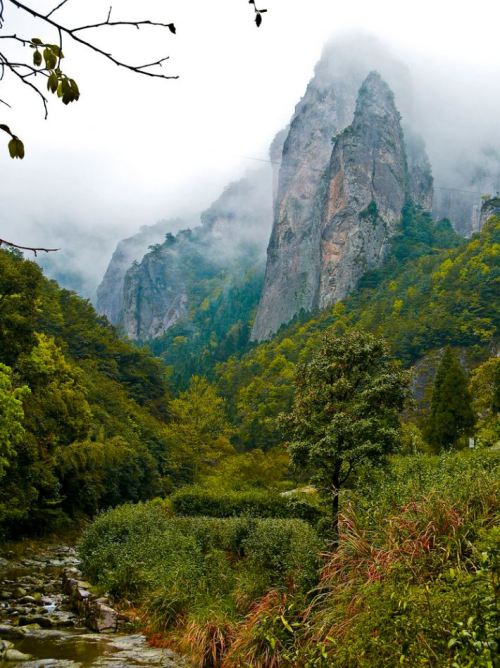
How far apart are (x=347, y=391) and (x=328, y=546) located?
17.5 feet

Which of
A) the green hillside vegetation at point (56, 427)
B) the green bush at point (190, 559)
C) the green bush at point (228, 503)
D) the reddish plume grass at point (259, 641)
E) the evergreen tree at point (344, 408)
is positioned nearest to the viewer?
the reddish plume grass at point (259, 641)

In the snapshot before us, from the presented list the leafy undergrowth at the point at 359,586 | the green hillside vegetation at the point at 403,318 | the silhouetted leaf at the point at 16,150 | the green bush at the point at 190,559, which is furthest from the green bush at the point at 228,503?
the silhouetted leaf at the point at 16,150

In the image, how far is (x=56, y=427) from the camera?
29484mm

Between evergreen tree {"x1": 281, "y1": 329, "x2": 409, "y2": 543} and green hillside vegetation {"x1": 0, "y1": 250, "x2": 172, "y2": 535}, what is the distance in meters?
9.07

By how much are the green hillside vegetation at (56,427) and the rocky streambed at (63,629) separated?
369 centimetres

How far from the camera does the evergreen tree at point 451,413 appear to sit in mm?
40000

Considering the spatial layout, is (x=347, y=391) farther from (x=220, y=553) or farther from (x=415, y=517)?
(x=415, y=517)

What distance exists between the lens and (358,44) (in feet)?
515

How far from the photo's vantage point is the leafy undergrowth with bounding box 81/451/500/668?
5.02 metres

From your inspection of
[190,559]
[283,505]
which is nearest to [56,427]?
→ [283,505]

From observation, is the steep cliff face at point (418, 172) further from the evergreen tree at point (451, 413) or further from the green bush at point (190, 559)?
the green bush at point (190, 559)

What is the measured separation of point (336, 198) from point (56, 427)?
103 m

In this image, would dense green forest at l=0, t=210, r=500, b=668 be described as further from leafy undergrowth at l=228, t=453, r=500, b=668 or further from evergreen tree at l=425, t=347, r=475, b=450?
evergreen tree at l=425, t=347, r=475, b=450

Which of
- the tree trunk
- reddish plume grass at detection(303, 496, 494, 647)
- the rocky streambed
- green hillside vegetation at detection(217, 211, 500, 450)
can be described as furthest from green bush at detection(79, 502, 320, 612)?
green hillside vegetation at detection(217, 211, 500, 450)
